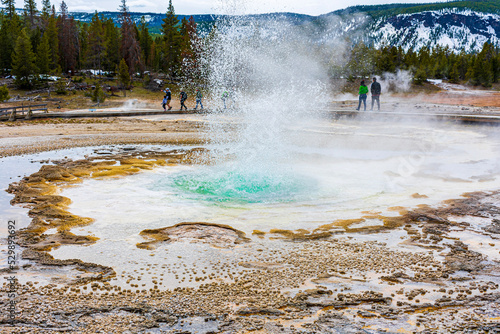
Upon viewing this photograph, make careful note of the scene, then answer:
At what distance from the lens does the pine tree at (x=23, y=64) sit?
38.0 meters

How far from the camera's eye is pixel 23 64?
38.3 meters

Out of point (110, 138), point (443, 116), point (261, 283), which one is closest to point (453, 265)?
point (261, 283)

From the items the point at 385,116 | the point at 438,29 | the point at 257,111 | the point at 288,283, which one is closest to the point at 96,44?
the point at 257,111

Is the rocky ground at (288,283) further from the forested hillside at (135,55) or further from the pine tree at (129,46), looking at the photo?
the pine tree at (129,46)

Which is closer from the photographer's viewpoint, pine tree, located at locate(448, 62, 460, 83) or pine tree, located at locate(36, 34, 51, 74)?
pine tree, located at locate(36, 34, 51, 74)

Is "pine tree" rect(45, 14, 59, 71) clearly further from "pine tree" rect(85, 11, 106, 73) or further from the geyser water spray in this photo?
the geyser water spray

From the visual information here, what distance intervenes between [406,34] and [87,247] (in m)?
172

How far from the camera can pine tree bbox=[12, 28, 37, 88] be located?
38000 mm

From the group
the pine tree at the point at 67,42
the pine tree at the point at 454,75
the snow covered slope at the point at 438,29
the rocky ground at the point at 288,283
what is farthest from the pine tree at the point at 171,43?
the snow covered slope at the point at 438,29

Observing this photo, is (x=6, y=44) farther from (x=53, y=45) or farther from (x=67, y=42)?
(x=67, y=42)

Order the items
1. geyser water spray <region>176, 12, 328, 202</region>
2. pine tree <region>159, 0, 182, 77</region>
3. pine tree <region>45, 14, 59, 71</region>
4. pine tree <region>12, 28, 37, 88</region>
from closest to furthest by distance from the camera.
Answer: geyser water spray <region>176, 12, 328, 202</region> < pine tree <region>12, 28, 37, 88</region> < pine tree <region>159, 0, 182, 77</region> < pine tree <region>45, 14, 59, 71</region>

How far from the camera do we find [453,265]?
4973mm

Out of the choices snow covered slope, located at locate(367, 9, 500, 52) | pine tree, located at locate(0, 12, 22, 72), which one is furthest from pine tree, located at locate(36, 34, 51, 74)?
snow covered slope, located at locate(367, 9, 500, 52)

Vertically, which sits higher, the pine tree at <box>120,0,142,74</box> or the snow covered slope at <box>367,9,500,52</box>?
the snow covered slope at <box>367,9,500,52</box>
